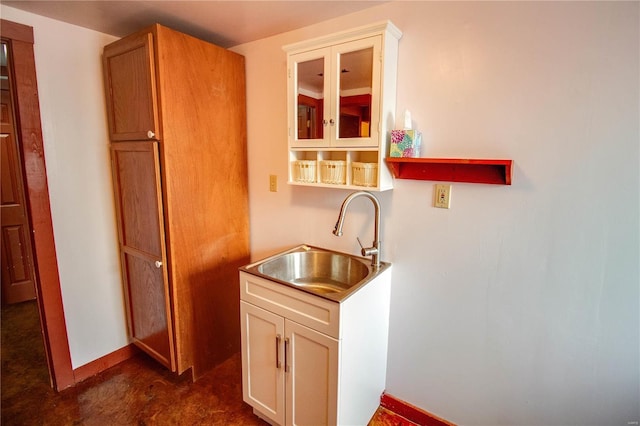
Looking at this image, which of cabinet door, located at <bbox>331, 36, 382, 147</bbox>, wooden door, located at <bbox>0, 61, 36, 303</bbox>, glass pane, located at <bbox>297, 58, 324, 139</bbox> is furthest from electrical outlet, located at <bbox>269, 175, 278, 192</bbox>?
wooden door, located at <bbox>0, 61, 36, 303</bbox>

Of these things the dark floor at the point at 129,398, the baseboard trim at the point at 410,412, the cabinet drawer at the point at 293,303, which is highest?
→ the cabinet drawer at the point at 293,303

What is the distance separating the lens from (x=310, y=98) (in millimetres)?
1613

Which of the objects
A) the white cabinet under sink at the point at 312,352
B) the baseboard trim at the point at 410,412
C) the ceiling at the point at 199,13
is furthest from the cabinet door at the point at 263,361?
the ceiling at the point at 199,13

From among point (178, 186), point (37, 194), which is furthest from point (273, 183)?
point (37, 194)

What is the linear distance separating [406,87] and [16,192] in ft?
11.3

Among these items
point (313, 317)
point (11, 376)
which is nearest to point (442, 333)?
point (313, 317)

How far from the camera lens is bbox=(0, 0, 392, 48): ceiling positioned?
1523mm

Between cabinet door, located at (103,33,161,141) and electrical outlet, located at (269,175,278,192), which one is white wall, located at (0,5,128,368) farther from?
electrical outlet, located at (269,175,278,192)

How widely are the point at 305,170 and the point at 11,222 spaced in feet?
9.67

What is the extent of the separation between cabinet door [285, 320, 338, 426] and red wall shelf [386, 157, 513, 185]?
0.82 m

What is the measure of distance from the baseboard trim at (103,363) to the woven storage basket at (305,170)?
1684 millimetres

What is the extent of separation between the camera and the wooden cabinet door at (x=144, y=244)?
5.71 ft

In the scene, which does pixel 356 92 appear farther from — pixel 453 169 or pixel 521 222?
pixel 521 222

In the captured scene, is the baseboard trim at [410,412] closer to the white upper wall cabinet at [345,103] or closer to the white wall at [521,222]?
the white wall at [521,222]
